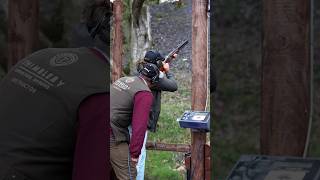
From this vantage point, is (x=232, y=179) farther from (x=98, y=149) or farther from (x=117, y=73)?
(x=117, y=73)

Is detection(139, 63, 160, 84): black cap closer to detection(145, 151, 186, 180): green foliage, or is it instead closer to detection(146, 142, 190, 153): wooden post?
detection(146, 142, 190, 153): wooden post

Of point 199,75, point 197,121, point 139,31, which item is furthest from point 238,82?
point 139,31

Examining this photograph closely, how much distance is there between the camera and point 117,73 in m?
4.89

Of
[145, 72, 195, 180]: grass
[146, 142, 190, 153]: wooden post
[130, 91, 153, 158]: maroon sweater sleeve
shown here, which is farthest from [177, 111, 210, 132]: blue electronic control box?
[145, 72, 195, 180]: grass

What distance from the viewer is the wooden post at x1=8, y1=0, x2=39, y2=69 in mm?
1387

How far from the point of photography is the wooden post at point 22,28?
1.39m

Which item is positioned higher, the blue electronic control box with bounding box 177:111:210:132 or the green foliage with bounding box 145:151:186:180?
the blue electronic control box with bounding box 177:111:210:132

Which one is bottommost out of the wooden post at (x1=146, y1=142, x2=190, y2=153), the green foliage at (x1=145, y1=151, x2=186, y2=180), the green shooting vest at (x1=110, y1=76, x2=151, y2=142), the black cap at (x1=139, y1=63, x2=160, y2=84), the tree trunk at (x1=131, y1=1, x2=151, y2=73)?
the green foliage at (x1=145, y1=151, x2=186, y2=180)

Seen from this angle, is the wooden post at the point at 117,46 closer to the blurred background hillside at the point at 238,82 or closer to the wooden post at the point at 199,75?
the wooden post at the point at 199,75

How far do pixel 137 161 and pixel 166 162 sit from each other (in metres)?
2.51

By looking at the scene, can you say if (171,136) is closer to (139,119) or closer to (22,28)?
(139,119)

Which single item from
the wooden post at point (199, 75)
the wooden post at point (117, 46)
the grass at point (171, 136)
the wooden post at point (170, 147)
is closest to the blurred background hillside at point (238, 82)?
the wooden post at point (199, 75)

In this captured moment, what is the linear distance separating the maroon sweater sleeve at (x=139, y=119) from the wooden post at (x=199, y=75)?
83 centimetres

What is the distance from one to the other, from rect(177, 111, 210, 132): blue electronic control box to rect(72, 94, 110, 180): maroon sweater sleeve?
8.60ft
